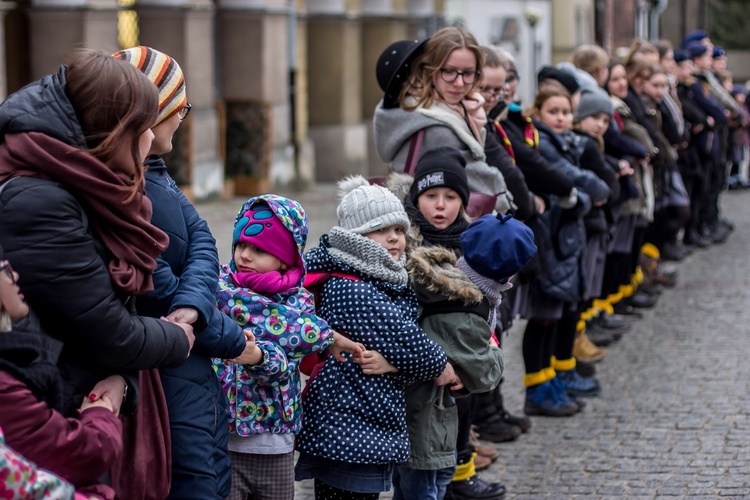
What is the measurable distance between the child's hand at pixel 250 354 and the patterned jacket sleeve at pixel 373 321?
1.78 ft

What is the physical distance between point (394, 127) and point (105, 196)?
3.07 m

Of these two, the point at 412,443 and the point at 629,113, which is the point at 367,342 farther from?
the point at 629,113

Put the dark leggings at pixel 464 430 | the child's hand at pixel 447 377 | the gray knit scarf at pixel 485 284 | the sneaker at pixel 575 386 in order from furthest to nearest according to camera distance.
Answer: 1. the sneaker at pixel 575 386
2. the dark leggings at pixel 464 430
3. the gray knit scarf at pixel 485 284
4. the child's hand at pixel 447 377

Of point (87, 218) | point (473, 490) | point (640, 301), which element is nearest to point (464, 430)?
point (473, 490)

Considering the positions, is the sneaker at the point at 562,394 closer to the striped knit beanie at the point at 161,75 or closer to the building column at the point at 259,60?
the striped knit beanie at the point at 161,75

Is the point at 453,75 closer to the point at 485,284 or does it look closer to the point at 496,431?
the point at 485,284

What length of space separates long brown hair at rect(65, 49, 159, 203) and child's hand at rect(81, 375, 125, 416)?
0.46 metres

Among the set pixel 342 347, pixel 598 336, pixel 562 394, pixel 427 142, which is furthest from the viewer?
pixel 598 336

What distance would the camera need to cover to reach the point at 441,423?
521cm

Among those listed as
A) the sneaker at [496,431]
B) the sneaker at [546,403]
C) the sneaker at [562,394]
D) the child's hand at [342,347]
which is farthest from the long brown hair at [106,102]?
the sneaker at [562,394]

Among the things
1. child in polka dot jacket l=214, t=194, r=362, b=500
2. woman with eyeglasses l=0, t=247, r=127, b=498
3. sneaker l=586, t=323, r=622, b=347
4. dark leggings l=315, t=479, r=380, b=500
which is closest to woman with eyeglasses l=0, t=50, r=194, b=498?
woman with eyeglasses l=0, t=247, r=127, b=498

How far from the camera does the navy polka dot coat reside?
4.70 meters

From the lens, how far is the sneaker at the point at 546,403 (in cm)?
774

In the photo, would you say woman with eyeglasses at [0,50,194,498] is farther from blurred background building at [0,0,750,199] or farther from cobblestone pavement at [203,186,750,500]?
blurred background building at [0,0,750,199]
